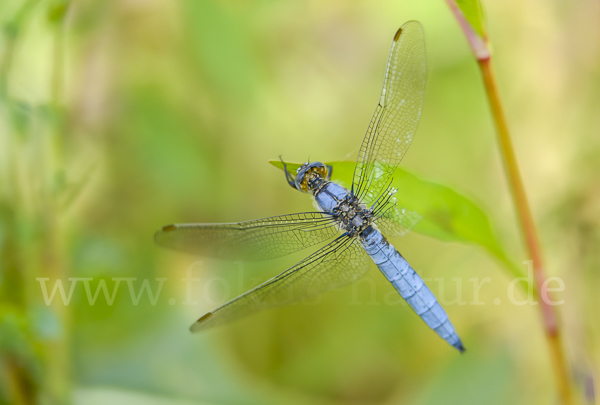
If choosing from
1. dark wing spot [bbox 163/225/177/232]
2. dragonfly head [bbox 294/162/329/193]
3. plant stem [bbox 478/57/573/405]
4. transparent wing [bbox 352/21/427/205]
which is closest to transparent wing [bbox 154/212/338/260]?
dark wing spot [bbox 163/225/177/232]

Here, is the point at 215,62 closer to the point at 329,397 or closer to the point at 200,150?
the point at 200,150

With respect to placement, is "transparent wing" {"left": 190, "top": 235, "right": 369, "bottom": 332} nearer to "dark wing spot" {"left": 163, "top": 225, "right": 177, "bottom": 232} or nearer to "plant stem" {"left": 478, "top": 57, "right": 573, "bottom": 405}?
"dark wing spot" {"left": 163, "top": 225, "right": 177, "bottom": 232}

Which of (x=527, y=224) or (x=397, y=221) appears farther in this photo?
(x=397, y=221)

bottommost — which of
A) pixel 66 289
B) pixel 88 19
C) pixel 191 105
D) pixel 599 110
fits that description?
pixel 66 289

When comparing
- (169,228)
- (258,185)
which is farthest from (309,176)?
(258,185)

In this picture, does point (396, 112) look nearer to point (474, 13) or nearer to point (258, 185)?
point (474, 13)

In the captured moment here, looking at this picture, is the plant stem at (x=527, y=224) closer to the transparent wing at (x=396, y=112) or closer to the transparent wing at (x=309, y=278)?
the transparent wing at (x=396, y=112)

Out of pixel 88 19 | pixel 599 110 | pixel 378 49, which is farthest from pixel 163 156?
pixel 599 110
